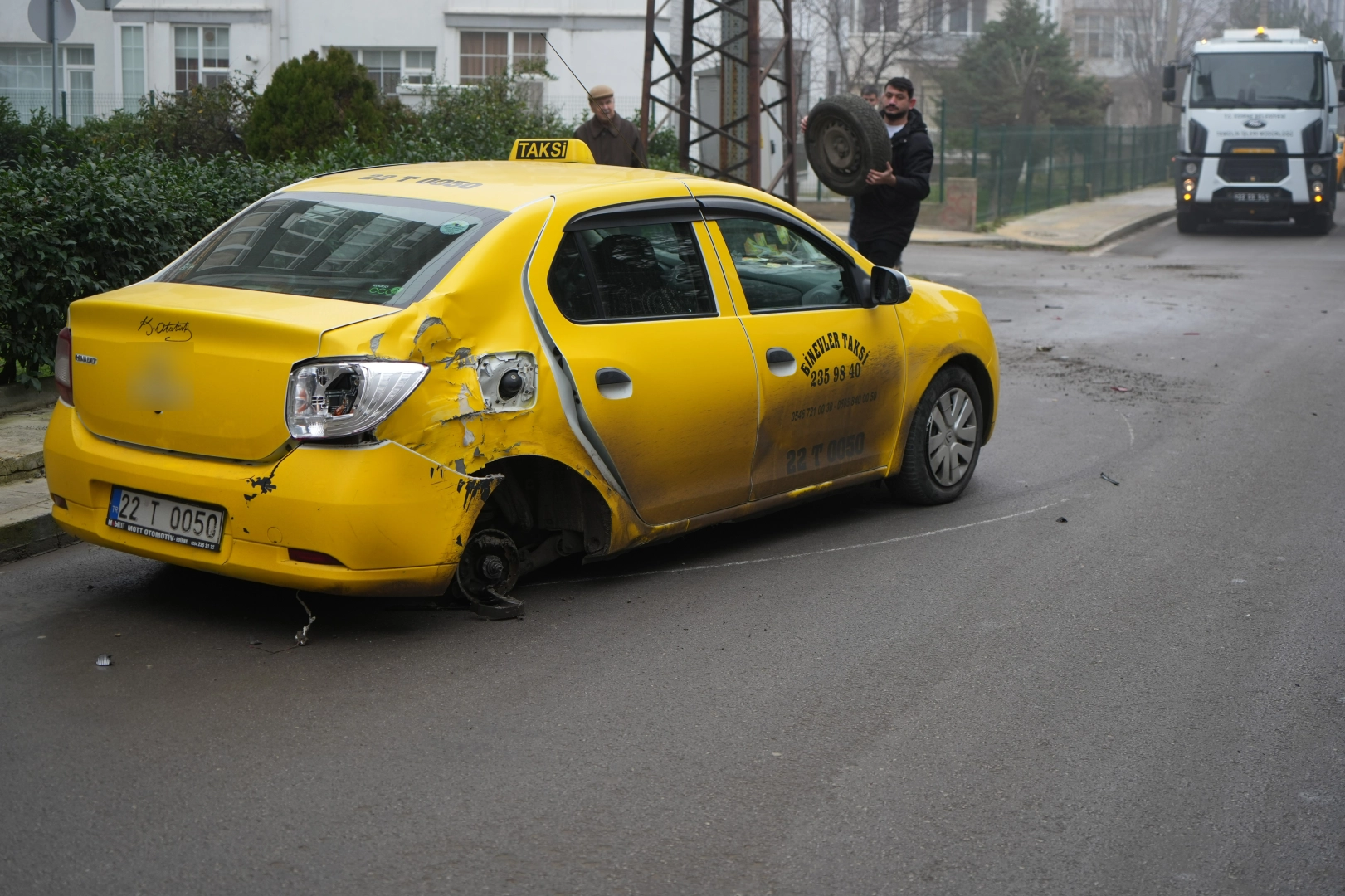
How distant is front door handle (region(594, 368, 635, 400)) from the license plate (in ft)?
4.54

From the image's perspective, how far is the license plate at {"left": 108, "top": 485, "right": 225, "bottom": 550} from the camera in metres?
4.86

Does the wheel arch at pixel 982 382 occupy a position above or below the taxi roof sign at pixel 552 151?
below

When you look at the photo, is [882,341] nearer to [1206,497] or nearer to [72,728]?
[1206,497]

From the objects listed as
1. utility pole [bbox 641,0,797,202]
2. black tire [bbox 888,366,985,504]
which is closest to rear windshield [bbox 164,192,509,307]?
black tire [bbox 888,366,985,504]

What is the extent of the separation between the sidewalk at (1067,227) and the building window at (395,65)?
30.8 ft

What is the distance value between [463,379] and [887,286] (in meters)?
2.43

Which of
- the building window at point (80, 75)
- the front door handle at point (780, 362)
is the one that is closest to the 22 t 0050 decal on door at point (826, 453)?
the front door handle at point (780, 362)

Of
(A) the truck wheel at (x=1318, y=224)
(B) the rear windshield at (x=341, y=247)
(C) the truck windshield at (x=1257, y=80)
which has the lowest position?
(B) the rear windshield at (x=341, y=247)

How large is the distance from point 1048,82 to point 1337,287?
2992cm

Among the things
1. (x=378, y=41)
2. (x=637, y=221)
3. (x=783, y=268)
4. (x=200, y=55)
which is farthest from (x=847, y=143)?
(x=200, y=55)

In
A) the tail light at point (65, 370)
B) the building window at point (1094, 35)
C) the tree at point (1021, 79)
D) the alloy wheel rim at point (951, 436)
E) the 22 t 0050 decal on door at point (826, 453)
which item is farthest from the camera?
the building window at point (1094, 35)

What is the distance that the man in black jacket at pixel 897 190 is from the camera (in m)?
10.1

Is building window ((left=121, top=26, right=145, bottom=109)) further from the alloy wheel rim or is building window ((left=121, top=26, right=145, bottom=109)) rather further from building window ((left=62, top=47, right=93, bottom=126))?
the alloy wheel rim

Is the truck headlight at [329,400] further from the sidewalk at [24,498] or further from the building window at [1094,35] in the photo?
the building window at [1094,35]
